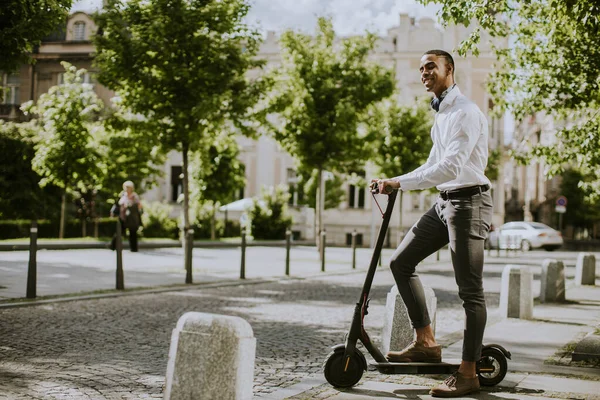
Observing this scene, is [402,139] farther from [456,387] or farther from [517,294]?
[456,387]

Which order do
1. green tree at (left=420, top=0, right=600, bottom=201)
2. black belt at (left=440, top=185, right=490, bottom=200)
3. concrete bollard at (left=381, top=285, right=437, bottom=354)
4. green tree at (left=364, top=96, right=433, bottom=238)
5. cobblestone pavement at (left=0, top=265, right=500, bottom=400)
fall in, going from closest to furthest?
black belt at (left=440, top=185, right=490, bottom=200) → cobblestone pavement at (left=0, top=265, right=500, bottom=400) → concrete bollard at (left=381, top=285, right=437, bottom=354) → green tree at (left=420, top=0, right=600, bottom=201) → green tree at (left=364, top=96, right=433, bottom=238)

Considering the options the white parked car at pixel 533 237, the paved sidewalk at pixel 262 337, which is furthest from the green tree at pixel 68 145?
the white parked car at pixel 533 237

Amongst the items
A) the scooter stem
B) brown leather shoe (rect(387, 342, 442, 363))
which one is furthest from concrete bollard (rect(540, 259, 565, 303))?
the scooter stem

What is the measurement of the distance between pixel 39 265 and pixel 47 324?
8.52 metres

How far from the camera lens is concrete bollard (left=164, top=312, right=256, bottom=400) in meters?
3.59

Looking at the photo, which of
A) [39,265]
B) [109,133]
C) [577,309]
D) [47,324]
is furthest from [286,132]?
[47,324]

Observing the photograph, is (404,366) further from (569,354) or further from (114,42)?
(114,42)

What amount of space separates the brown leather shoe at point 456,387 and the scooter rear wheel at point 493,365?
0.29m

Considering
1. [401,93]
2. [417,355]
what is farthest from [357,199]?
[417,355]

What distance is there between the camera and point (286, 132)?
79.3ft

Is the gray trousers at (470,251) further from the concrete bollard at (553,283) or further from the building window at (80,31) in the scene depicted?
the building window at (80,31)

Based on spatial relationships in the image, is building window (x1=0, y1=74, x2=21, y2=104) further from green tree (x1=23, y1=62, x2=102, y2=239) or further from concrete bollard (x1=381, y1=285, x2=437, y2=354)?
concrete bollard (x1=381, y1=285, x2=437, y2=354)

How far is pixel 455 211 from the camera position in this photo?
4.83 meters

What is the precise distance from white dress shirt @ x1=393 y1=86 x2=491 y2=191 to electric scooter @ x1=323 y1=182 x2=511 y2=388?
0.25m
